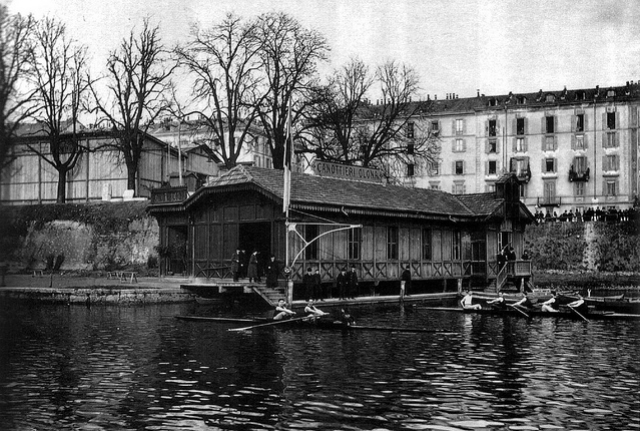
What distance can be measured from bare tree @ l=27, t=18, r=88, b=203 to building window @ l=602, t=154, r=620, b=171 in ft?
165

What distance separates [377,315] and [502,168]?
54078mm

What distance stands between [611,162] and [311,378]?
216 ft

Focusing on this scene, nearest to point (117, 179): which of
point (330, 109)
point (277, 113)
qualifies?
point (277, 113)

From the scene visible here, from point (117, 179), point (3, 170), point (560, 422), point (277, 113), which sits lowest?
point (560, 422)

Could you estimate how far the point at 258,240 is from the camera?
39.8m

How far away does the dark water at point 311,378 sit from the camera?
12.6 metres

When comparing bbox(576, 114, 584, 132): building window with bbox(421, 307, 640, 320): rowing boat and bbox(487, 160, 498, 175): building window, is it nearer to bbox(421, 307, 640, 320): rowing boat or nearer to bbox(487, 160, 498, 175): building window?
bbox(487, 160, 498, 175): building window

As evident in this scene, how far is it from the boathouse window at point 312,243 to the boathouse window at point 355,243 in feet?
8.73

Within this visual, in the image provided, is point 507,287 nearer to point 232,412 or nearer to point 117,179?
point 117,179

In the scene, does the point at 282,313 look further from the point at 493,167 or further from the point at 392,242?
the point at 493,167

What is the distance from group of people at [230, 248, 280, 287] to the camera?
33.3 meters

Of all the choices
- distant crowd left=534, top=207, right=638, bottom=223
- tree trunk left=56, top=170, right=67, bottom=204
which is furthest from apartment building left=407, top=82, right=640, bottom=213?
tree trunk left=56, top=170, right=67, bottom=204

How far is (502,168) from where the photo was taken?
81500 millimetres

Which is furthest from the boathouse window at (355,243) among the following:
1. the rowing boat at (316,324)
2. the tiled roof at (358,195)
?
the rowing boat at (316,324)
